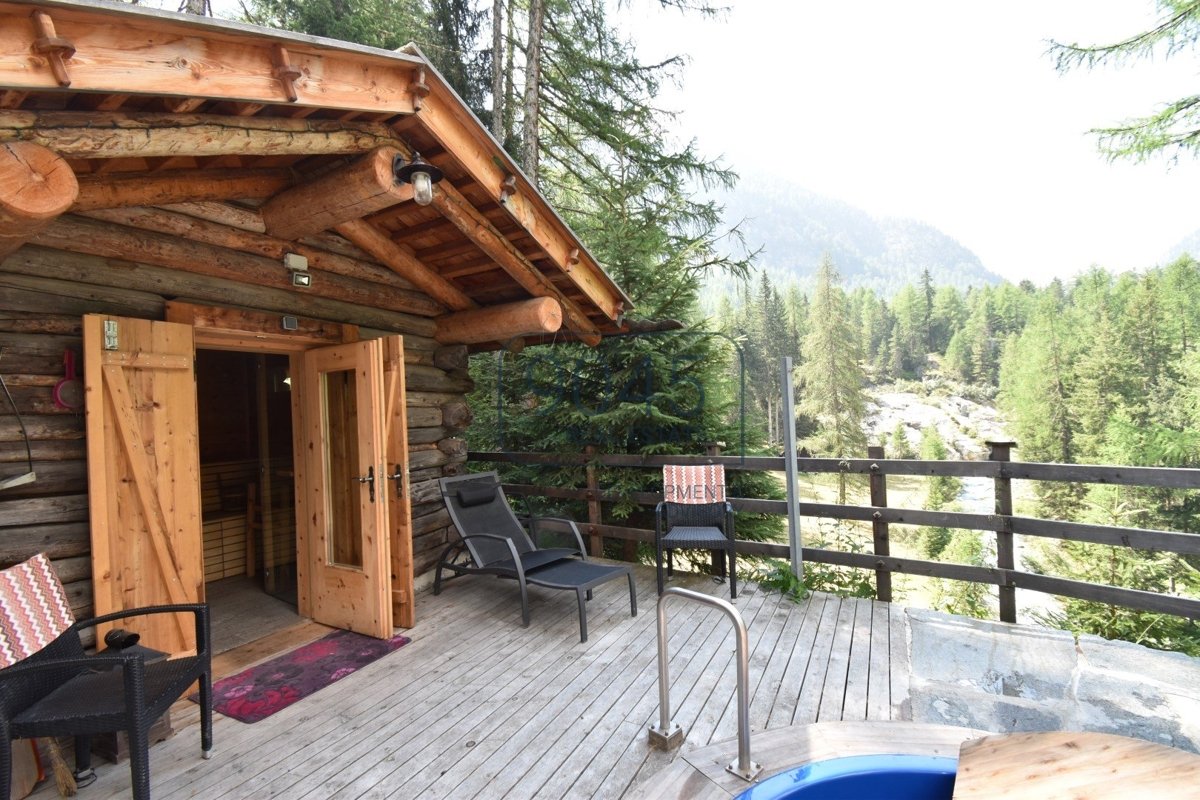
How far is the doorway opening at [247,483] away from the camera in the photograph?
5039 millimetres

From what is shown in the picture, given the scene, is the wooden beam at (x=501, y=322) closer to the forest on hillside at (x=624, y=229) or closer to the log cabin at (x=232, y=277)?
the log cabin at (x=232, y=277)

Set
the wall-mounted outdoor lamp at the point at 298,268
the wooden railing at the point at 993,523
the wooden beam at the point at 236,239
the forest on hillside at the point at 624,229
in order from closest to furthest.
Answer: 1. the wooden beam at the point at 236,239
2. the wooden railing at the point at 993,523
3. the wall-mounted outdoor lamp at the point at 298,268
4. the forest on hillside at the point at 624,229

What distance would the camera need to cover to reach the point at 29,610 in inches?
86.7

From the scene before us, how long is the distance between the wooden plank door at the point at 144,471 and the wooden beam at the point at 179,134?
40.7 inches

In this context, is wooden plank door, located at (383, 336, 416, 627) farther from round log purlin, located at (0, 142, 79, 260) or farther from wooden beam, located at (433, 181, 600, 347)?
round log purlin, located at (0, 142, 79, 260)

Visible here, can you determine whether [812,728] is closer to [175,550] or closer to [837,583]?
[837,583]

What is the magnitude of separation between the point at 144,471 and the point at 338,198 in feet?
5.76

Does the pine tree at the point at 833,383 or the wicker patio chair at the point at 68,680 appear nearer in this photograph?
the wicker patio chair at the point at 68,680

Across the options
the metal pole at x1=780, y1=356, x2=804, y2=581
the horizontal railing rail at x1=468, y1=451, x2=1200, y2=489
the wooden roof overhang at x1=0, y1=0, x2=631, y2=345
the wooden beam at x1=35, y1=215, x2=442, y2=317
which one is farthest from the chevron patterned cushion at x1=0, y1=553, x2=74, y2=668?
the metal pole at x1=780, y1=356, x2=804, y2=581

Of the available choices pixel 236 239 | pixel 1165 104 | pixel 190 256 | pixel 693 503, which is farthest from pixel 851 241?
pixel 190 256

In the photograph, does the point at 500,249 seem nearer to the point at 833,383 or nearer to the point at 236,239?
the point at 236,239

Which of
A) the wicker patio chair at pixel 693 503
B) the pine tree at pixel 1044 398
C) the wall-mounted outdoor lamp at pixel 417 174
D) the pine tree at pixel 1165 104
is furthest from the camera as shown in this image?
the pine tree at pixel 1044 398

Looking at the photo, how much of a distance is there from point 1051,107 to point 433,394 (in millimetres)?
47663

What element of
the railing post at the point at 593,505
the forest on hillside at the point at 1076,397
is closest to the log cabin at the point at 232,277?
the railing post at the point at 593,505
